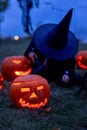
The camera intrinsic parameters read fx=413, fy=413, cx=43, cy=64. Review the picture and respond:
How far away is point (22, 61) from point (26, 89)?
6.66 feet

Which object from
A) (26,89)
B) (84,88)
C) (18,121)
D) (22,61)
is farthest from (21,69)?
(18,121)

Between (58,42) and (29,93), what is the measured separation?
192 cm

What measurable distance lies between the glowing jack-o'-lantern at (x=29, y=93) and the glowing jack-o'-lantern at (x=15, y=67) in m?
1.88

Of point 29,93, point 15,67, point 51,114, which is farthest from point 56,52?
point 51,114

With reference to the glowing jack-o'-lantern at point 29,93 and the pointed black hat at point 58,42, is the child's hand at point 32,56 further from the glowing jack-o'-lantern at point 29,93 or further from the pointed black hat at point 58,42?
the glowing jack-o'-lantern at point 29,93

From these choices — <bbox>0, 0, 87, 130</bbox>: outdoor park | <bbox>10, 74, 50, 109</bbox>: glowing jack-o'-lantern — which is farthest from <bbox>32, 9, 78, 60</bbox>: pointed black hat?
<bbox>10, 74, 50, 109</bbox>: glowing jack-o'-lantern

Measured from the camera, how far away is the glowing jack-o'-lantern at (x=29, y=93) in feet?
17.6

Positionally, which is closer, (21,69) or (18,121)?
(18,121)

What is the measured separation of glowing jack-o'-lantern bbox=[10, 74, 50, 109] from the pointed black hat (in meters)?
1.65

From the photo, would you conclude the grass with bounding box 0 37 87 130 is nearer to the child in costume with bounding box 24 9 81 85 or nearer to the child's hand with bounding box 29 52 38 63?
the child in costume with bounding box 24 9 81 85

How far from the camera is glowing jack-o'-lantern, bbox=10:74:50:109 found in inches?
211

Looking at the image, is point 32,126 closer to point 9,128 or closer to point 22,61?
point 9,128

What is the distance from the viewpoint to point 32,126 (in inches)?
177

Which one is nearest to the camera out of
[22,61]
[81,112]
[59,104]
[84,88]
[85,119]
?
[85,119]
